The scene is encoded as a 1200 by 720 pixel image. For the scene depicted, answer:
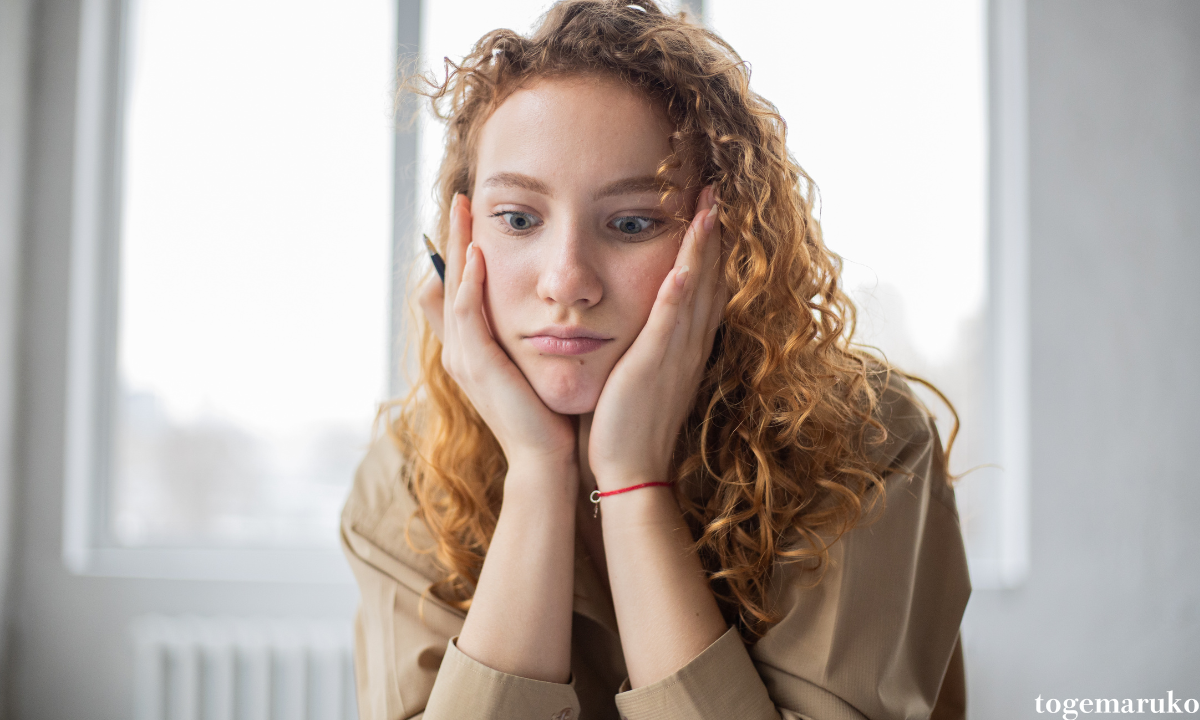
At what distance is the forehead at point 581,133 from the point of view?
2.52 feet

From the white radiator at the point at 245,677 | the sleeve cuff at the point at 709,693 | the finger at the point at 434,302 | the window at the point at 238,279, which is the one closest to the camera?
the sleeve cuff at the point at 709,693

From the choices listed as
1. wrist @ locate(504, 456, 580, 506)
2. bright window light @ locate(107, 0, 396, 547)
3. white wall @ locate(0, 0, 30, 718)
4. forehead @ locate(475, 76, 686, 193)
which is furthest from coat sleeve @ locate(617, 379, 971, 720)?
white wall @ locate(0, 0, 30, 718)

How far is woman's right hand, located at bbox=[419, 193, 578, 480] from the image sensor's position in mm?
853

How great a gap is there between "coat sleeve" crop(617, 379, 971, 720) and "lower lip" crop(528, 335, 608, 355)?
35 centimetres

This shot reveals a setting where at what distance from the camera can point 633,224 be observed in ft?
2.64

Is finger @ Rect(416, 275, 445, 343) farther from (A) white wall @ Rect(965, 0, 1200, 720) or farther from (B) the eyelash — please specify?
(A) white wall @ Rect(965, 0, 1200, 720)

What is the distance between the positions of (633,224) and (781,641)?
508 millimetres

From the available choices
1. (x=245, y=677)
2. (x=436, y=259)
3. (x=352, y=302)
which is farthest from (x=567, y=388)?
(x=245, y=677)

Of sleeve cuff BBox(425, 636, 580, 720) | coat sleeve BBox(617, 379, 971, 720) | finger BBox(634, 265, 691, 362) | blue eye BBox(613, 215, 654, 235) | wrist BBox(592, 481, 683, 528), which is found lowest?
sleeve cuff BBox(425, 636, 580, 720)

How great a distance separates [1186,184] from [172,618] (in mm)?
3044

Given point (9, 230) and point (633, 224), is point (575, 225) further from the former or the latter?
point (9, 230)

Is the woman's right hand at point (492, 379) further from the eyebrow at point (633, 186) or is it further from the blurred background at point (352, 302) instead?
the blurred background at point (352, 302)

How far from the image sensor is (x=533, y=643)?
0.78m

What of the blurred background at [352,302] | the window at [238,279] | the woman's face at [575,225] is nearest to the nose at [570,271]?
the woman's face at [575,225]
